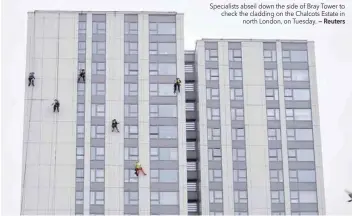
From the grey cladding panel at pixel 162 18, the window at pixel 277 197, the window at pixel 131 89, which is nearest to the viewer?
the window at pixel 277 197

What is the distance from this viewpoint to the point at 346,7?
196 ft

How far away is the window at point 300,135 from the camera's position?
86375mm

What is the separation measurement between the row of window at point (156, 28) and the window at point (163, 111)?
801 centimetres

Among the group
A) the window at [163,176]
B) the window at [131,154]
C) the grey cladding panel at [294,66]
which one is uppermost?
the grey cladding panel at [294,66]

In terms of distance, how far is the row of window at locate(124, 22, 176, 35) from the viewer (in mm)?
86125

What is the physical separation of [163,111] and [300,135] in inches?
577

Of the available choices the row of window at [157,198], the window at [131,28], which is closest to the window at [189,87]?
the window at [131,28]

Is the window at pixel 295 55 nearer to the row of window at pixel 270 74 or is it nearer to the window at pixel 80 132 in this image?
the row of window at pixel 270 74

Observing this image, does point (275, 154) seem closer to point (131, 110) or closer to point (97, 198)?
point (131, 110)

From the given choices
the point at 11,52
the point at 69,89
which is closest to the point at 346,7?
the point at 11,52

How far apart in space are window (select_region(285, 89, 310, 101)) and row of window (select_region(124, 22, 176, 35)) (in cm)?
1359

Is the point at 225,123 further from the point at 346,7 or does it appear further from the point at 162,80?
the point at 346,7

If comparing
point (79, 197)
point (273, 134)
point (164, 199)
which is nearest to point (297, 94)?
point (273, 134)

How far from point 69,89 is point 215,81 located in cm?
1531
